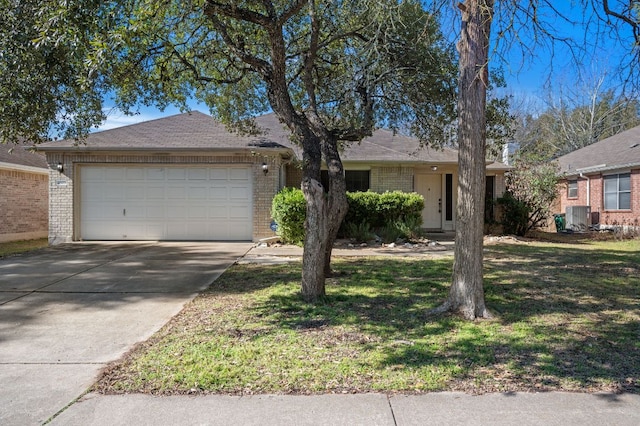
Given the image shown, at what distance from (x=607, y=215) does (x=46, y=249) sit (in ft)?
69.4

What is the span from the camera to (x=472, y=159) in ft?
17.9

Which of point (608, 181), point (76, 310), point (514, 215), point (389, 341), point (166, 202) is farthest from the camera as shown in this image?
point (608, 181)

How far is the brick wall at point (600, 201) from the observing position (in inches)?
697

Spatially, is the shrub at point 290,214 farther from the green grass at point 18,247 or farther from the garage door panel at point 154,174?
the green grass at point 18,247

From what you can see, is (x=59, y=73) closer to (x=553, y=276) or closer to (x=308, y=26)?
(x=308, y=26)

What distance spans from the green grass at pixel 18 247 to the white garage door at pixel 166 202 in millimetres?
1497

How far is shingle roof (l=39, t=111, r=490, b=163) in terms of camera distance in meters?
13.5

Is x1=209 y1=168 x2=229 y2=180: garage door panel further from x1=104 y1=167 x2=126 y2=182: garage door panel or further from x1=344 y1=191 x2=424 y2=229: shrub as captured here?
x1=344 y1=191 x2=424 y2=229: shrub

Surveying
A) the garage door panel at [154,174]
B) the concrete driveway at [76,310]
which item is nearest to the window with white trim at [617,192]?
the concrete driveway at [76,310]

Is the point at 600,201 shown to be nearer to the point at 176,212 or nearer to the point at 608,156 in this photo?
the point at 608,156

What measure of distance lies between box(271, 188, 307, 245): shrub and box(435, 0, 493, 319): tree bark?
714 centimetres

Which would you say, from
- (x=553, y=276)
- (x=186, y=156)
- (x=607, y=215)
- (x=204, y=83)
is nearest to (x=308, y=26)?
(x=204, y=83)

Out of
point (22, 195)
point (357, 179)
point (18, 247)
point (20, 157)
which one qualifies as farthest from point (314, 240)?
point (20, 157)

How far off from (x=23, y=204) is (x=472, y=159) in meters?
16.2
